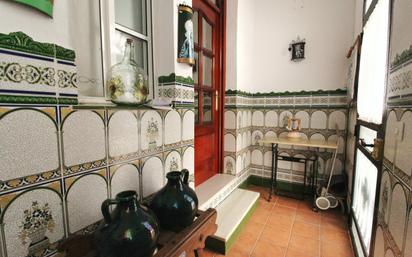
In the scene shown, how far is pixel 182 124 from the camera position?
129 cm

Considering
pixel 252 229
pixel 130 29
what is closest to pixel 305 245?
pixel 252 229

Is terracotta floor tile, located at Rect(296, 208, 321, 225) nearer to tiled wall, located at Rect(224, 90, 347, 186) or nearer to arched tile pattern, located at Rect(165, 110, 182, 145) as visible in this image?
tiled wall, located at Rect(224, 90, 347, 186)

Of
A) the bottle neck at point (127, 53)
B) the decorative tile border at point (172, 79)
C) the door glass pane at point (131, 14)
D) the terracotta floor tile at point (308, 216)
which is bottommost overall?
the terracotta floor tile at point (308, 216)

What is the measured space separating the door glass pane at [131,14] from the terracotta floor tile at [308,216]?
210 centimetres

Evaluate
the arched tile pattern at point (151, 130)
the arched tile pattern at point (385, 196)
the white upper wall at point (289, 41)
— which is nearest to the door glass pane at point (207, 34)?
the white upper wall at point (289, 41)

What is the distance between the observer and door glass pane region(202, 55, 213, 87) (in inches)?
80.9

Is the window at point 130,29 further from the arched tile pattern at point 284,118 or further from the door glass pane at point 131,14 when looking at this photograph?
the arched tile pattern at point 284,118

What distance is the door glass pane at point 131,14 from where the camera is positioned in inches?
42.6

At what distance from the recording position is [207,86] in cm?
209

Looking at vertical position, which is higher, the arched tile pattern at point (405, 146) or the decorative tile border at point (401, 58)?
the decorative tile border at point (401, 58)

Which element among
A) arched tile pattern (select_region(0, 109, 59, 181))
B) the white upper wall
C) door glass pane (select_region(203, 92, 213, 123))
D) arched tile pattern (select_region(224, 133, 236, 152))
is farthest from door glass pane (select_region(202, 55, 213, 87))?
arched tile pattern (select_region(0, 109, 59, 181))

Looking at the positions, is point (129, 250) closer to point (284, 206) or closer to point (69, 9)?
point (69, 9)

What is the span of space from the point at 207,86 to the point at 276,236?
1515 mm

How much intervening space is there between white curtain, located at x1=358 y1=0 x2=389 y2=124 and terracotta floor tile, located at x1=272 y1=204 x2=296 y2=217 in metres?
1.17
